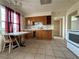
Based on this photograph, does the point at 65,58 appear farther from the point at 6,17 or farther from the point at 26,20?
→ the point at 26,20

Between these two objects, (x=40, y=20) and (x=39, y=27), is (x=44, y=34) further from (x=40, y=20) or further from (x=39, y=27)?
(x=40, y=20)

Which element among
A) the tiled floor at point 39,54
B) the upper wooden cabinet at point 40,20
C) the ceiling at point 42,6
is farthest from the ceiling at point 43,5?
the tiled floor at point 39,54

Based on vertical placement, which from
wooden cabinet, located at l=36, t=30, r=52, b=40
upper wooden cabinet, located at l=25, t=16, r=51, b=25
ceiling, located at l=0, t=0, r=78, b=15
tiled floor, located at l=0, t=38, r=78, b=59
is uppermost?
ceiling, located at l=0, t=0, r=78, b=15

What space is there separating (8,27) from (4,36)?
1298 mm

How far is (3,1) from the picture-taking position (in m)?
3.95

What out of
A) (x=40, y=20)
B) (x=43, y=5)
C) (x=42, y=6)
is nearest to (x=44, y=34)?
(x=40, y=20)

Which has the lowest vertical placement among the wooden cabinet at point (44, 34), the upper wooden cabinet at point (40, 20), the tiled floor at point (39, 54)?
the tiled floor at point (39, 54)

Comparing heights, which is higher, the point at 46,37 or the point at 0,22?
the point at 0,22

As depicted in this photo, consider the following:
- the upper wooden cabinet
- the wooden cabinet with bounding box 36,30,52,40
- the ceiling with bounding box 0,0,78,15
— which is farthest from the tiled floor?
the upper wooden cabinet

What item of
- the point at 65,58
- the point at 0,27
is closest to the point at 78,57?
the point at 65,58

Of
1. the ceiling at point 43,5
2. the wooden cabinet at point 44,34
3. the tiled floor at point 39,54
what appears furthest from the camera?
the wooden cabinet at point 44,34

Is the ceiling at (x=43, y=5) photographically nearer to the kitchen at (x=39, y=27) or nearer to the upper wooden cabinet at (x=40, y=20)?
the upper wooden cabinet at (x=40, y=20)

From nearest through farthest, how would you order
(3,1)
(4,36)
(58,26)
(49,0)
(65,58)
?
(65,58) < (4,36) < (3,1) < (49,0) < (58,26)

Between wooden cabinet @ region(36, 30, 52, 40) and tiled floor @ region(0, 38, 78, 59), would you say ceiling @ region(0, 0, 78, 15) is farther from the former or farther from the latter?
tiled floor @ region(0, 38, 78, 59)
